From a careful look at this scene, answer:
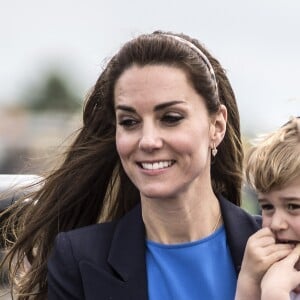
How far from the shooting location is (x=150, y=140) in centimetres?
301

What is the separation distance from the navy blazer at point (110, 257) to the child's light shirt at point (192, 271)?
0.10 ft

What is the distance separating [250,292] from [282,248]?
0.17 m

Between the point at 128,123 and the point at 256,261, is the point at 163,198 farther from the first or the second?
the point at 256,261

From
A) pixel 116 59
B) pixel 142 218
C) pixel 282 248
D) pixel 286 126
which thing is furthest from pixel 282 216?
pixel 116 59

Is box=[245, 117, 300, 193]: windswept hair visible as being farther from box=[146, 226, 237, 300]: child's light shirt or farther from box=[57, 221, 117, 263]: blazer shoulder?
box=[57, 221, 117, 263]: blazer shoulder

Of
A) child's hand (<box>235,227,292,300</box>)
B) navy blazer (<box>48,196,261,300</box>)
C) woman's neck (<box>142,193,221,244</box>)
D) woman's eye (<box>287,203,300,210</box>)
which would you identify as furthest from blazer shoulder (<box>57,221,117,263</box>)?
woman's eye (<box>287,203,300,210</box>)

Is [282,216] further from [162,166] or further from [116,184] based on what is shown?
[116,184]

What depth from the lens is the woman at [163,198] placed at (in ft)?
10.1

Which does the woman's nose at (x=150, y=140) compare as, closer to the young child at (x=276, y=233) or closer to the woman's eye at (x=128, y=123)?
the woman's eye at (x=128, y=123)

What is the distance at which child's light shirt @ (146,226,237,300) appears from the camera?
3127mm

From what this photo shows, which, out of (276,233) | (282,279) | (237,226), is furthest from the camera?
(237,226)

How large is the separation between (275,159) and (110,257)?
2.03 ft

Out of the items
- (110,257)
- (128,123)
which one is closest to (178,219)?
(110,257)

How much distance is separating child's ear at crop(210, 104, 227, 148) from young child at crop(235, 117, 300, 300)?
0.80ft
